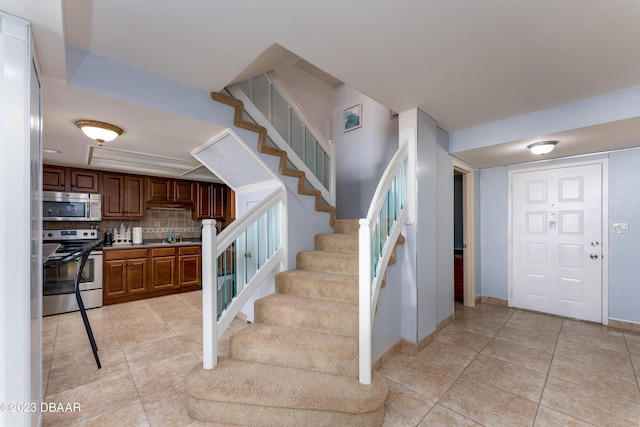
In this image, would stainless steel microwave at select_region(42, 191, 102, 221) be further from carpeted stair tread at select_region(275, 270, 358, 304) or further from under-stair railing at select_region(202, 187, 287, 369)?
carpeted stair tread at select_region(275, 270, 358, 304)

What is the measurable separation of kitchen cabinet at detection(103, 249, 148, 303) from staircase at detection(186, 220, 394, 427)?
2943 mm

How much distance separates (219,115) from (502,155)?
3.37 meters

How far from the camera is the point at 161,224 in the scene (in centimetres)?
512

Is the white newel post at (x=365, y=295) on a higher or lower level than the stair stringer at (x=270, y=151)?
lower

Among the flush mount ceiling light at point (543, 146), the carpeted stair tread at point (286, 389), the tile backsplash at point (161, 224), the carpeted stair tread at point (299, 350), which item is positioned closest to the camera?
the carpeted stair tread at point (286, 389)

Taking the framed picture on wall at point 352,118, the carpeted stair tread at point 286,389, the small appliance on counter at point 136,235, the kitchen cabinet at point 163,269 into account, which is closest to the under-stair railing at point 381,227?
the carpeted stair tread at point 286,389

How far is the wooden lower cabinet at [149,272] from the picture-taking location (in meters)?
4.06

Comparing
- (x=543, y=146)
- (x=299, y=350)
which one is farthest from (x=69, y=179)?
(x=543, y=146)

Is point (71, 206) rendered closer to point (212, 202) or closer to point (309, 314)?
point (212, 202)

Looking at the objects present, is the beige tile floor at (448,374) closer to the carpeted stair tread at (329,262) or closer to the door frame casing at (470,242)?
the door frame casing at (470,242)

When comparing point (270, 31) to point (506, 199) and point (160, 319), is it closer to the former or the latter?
point (160, 319)

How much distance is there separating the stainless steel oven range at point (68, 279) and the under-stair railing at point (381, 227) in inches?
147

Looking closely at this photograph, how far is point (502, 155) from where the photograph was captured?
347 centimetres

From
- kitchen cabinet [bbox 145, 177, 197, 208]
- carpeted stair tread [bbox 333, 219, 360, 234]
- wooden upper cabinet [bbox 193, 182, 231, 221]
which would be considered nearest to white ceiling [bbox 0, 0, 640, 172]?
carpeted stair tread [bbox 333, 219, 360, 234]
